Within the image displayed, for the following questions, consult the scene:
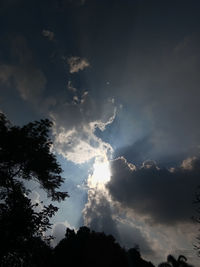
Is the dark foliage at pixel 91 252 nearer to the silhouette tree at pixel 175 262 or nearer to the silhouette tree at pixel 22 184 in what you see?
the silhouette tree at pixel 175 262

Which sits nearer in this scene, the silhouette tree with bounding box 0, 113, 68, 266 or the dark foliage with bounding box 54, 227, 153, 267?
the silhouette tree with bounding box 0, 113, 68, 266

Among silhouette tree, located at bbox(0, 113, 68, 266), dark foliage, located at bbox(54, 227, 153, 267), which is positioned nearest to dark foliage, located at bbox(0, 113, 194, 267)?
silhouette tree, located at bbox(0, 113, 68, 266)

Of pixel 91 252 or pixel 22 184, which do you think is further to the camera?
pixel 91 252

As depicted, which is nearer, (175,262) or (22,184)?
(22,184)

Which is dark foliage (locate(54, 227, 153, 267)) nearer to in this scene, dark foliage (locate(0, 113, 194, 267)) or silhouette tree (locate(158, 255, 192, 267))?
silhouette tree (locate(158, 255, 192, 267))

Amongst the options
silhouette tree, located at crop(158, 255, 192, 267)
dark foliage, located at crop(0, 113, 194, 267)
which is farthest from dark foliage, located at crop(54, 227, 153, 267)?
A: dark foliage, located at crop(0, 113, 194, 267)

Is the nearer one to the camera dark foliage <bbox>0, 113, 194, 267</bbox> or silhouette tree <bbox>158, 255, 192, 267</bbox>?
dark foliage <bbox>0, 113, 194, 267</bbox>

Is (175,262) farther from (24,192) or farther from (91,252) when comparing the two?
(24,192)

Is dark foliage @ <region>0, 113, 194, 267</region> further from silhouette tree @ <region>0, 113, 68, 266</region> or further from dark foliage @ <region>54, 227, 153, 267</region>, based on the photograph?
dark foliage @ <region>54, 227, 153, 267</region>

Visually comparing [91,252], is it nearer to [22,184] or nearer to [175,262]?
[175,262]

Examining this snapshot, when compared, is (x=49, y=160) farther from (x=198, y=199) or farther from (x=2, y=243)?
(x=198, y=199)

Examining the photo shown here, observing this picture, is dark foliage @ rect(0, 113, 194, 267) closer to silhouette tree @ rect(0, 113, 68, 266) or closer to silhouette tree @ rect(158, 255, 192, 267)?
silhouette tree @ rect(0, 113, 68, 266)

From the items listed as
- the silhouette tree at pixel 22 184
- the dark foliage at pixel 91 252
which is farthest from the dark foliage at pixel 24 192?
the dark foliage at pixel 91 252

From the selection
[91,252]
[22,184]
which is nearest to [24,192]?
[22,184]
